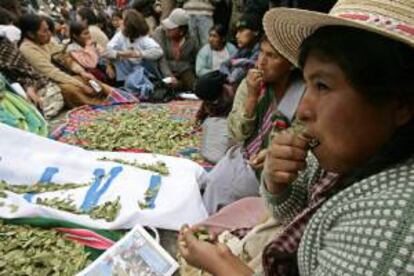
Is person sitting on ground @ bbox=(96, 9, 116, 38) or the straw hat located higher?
the straw hat

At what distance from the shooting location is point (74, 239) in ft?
9.07

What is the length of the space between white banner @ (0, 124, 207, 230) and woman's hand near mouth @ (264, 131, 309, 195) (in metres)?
1.64

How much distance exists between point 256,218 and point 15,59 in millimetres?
4065

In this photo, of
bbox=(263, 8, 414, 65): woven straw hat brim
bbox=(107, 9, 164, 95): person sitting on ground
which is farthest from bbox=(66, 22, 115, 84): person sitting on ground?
bbox=(263, 8, 414, 65): woven straw hat brim

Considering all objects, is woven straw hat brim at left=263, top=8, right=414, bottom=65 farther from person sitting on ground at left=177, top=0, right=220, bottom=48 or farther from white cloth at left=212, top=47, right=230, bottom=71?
person sitting on ground at left=177, top=0, right=220, bottom=48

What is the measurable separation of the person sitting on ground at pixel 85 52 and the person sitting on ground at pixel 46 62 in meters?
0.36

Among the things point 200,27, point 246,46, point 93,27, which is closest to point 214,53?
point 200,27

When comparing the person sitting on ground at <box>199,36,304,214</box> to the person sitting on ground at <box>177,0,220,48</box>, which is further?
the person sitting on ground at <box>177,0,220,48</box>

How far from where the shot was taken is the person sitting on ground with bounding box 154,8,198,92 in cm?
684

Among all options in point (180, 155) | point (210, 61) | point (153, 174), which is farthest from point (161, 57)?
point (153, 174)

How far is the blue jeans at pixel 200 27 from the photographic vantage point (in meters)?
7.34

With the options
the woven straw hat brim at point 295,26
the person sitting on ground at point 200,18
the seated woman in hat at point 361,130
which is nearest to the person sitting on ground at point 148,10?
the person sitting on ground at point 200,18

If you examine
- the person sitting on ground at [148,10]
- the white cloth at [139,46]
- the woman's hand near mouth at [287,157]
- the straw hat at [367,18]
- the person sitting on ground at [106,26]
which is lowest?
the person sitting on ground at [106,26]

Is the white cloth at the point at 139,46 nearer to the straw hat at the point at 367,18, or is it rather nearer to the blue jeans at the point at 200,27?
the blue jeans at the point at 200,27
